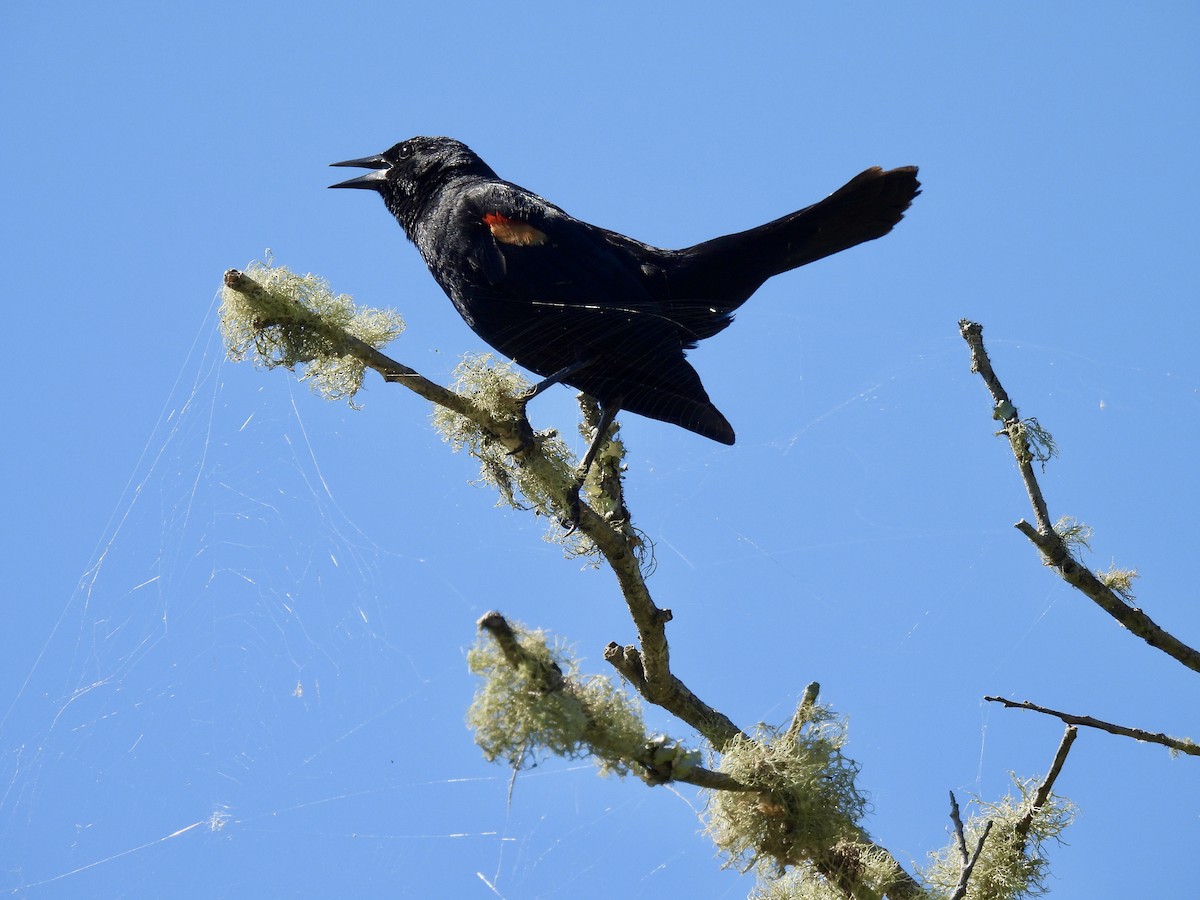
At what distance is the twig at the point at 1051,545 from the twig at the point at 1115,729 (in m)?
0.24

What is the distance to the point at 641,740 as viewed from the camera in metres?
2.66

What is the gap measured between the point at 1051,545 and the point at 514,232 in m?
2.31

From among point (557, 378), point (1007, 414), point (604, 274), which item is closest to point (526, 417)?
point (557, 378)

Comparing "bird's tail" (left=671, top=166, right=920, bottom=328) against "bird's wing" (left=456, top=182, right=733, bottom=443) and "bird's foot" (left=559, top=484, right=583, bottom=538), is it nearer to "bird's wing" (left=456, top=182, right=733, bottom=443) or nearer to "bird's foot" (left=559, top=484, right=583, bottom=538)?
"bird's wing" (left=456, top=182, right=733, bottom=443)

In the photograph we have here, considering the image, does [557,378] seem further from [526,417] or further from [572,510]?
[572,510]

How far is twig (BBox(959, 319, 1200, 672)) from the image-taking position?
3.39 m

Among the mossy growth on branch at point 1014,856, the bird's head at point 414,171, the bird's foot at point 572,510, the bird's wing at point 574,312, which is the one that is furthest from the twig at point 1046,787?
the bird's head at point 414,171

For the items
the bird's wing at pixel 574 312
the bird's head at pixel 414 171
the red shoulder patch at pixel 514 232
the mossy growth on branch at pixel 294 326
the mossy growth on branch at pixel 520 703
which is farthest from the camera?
the bird's head at pixel 414 171

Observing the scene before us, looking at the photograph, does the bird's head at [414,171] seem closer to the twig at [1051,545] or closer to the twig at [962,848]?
the twig at [1051,545]

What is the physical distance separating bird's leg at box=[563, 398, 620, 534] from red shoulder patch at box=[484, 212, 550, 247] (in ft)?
2.27

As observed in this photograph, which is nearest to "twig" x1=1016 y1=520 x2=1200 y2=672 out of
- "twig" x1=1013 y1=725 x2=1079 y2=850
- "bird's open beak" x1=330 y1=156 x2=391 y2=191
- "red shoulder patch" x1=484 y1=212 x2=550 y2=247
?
"twig" x1=1013 y1=725 x2=1079 y2=850

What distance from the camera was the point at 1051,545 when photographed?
11.2 ft

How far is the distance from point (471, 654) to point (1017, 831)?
1819 mm

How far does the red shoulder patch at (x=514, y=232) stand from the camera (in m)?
4.58
